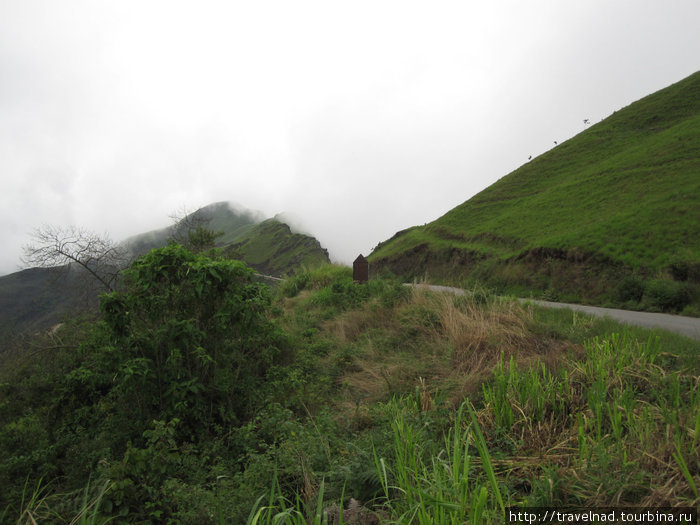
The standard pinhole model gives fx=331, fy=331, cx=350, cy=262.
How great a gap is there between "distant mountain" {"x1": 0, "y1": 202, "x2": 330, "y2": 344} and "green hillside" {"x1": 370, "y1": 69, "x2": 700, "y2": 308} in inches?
392

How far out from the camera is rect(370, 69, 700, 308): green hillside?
12.4 metres

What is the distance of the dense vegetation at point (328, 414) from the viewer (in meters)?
1.74

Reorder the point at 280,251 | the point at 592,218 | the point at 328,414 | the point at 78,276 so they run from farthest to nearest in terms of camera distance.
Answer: the point at 280,251
the point at 592,218
the point at 78,276
the point at 328,414

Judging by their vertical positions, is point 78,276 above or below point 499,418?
above

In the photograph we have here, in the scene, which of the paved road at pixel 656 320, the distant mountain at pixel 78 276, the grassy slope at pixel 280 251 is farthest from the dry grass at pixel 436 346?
the grassy slope at pixel 280 251

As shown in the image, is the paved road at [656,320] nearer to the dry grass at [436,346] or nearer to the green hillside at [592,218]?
the dry grass at [436,346]

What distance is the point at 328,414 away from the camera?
3.40 meters

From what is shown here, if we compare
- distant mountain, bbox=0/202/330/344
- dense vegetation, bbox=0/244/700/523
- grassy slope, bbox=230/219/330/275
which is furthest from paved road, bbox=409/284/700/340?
grassy slope, bbox=230/219/330/275

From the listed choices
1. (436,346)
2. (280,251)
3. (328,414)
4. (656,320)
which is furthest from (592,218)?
(280,251)

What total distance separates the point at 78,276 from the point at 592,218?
67.9 feet

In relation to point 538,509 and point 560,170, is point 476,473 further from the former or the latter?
point 560,170

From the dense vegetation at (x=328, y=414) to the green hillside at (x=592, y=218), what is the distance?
28.8 ft

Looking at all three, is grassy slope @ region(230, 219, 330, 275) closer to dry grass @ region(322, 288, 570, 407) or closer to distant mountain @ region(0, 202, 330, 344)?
distant mountain @ region(0, 202, 330, 344)

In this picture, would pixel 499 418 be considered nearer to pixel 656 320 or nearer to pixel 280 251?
pixel 656 320
